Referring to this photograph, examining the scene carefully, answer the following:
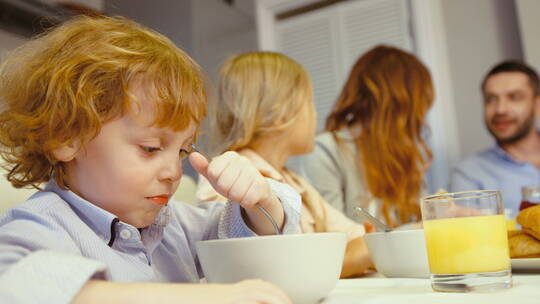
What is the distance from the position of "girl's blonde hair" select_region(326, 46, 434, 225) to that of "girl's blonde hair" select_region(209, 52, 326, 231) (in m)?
0.54

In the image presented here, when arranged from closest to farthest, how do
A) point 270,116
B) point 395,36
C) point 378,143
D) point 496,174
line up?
1. point 270,116
2. point 378,143
3. point 496,174
4. point 395,36

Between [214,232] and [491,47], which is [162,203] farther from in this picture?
[491,47]

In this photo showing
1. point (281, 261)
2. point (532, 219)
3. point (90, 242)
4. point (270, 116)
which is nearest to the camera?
point (281, 261)

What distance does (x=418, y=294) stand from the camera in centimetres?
56

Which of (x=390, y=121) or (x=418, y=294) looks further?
(x=390, y=121)

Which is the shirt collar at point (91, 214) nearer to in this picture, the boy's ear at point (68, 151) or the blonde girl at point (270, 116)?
the boy's ear at point (68, 151)

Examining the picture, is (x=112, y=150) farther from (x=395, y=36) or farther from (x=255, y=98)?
(x=395, y=36)

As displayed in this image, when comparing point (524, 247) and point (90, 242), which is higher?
point (90, 242)

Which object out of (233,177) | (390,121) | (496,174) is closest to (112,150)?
(233,177)

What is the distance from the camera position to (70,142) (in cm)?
67

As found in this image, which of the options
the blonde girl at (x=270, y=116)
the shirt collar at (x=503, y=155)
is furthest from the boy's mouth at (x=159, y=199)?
the shirt collar at (x=503, y=155)

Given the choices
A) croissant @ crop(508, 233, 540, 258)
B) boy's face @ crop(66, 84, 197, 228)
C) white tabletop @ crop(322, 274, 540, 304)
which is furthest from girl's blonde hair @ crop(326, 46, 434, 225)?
boy's face @ crop(66, 84, 197, 228)

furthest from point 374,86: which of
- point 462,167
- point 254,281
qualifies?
point 254,281

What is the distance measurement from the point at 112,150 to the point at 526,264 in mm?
597
